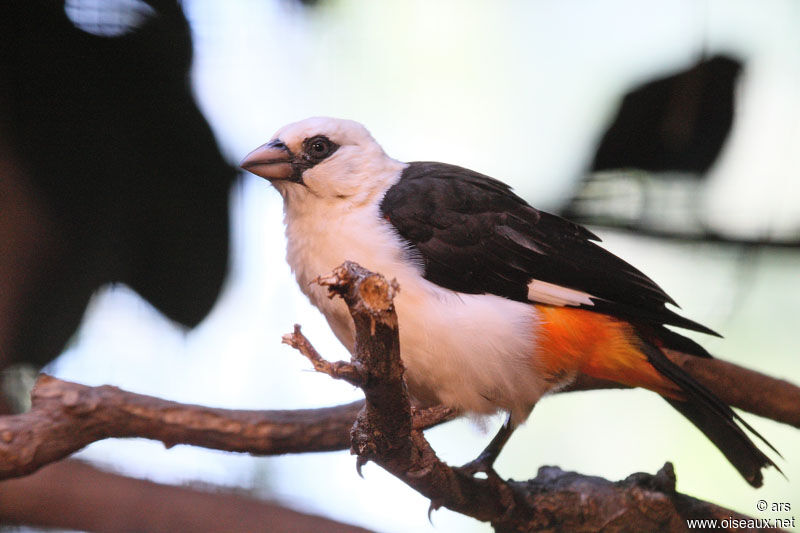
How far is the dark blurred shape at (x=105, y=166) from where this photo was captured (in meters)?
2.02

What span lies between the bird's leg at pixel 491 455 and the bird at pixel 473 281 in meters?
0.06

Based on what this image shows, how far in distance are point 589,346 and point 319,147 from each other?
2.59ft

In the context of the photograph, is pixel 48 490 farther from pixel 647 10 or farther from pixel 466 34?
pixel 647 10

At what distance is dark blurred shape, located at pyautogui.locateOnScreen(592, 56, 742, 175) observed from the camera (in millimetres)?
2256

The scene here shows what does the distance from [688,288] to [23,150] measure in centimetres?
195

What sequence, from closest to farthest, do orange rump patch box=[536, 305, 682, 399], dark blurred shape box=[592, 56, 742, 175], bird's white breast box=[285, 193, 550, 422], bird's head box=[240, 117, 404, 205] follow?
1. bird's white breast box=[285, 193, 550, 422]
2. orange rump patch box=[536, 305, 682, 399]
3. bird's head box=[240, 117, 404, 205]
4. dark blurred shape box=[592, 56, 742, 175]

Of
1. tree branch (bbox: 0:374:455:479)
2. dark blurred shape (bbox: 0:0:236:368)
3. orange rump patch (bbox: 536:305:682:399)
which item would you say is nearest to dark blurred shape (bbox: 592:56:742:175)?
orange rump patch (bbox: 536:305:682:399)

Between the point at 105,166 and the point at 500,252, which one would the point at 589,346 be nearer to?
the point at 500,252

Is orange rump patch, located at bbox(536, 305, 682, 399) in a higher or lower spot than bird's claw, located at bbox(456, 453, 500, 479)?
higher

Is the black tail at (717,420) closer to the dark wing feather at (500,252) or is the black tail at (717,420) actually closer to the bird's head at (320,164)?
the dark wing feather at (500,252)

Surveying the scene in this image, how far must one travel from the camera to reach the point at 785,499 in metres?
2.35

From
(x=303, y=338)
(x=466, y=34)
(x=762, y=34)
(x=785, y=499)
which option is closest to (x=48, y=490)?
(x=303, y=338)

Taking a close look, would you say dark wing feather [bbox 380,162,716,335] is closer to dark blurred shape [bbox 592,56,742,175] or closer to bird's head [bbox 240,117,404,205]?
bird's head [bbox 240,117,404,205]

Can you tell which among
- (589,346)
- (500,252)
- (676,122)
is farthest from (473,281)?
(676,122)
